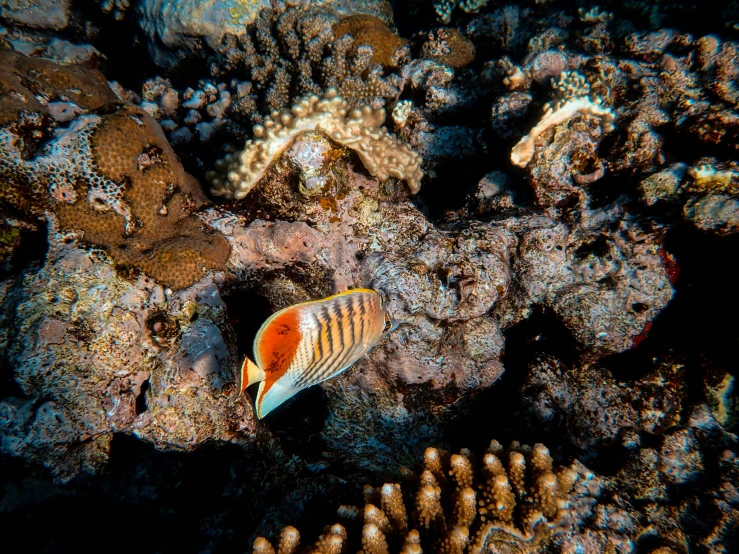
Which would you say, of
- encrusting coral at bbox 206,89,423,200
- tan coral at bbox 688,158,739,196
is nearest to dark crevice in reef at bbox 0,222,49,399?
encrusting coral at bbox 206,89,423,200

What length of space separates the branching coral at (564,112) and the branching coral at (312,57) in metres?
1.97

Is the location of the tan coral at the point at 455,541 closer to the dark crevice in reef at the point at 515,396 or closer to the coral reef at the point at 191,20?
the dark crevice in reef at the point at 515,396

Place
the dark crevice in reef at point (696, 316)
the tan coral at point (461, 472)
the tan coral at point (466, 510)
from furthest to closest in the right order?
1. the dark crevice in reef at point (696, 316)
2. the tan coral at point (461, 472)
3. the tan coral at point (466, 510)

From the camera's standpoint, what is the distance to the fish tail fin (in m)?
1.66

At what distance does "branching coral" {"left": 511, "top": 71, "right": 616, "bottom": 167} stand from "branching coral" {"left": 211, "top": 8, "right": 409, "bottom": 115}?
197cm

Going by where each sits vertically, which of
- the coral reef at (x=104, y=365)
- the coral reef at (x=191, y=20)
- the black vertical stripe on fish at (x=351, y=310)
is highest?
the coral reef at (x=191, y=20)

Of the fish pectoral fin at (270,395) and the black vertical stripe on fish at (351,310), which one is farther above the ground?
the black vertical stripe on fish at (351,310)

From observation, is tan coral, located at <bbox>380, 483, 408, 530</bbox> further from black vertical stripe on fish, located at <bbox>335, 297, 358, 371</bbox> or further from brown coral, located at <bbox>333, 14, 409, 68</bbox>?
brown coral, located at <bbox>333, 14, 409, 68</bbox>

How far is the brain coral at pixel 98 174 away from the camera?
2189mm

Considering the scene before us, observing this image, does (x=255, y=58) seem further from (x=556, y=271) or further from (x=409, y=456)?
(x=409, y=456)

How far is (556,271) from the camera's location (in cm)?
283

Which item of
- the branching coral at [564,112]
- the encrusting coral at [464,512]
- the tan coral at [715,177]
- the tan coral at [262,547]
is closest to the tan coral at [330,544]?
the encrusting coral at [464,512]

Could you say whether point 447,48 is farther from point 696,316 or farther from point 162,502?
point 162,502

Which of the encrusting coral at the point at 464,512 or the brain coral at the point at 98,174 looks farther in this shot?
the brain coral at the point at 98,174
